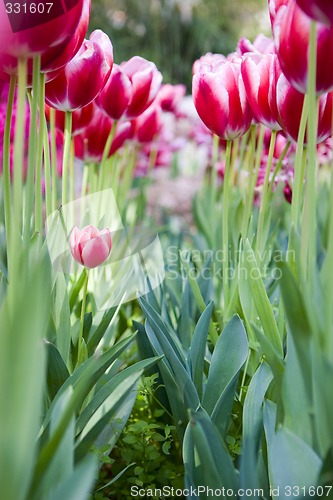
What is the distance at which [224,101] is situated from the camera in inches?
29.7

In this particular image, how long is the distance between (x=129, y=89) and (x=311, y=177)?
0.48 m

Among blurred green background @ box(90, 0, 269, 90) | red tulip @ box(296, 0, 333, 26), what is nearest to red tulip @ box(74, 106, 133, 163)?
red tulip @ box(296, 0, 333, 26)

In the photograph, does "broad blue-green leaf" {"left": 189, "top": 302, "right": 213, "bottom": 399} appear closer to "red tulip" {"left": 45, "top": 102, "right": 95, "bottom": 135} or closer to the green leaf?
the green leaf

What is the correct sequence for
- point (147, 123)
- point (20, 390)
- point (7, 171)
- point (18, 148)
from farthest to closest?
1. point (147, 123)
2. point (7, 171)
3. point (18, 148)
4. point (20, 390)

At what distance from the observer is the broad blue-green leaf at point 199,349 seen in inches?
26.5

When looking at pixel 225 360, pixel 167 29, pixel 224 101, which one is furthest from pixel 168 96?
pixel 167 29

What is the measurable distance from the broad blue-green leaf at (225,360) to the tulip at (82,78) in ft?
1.13

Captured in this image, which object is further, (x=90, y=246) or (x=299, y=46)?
(x=90, y=246)

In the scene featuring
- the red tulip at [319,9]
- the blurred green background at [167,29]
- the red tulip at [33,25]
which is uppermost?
the blurred green background at [167,29]

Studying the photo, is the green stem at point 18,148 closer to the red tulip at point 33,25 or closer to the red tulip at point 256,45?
the red tulip at point 33,25

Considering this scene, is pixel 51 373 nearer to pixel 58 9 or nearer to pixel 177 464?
pixel 177 464

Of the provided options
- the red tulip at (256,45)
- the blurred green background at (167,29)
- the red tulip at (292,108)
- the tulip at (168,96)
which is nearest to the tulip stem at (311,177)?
the red tulip at (292,108)

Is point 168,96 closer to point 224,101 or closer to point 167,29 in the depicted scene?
point 224,101

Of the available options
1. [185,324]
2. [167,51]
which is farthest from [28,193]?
[167,51]
